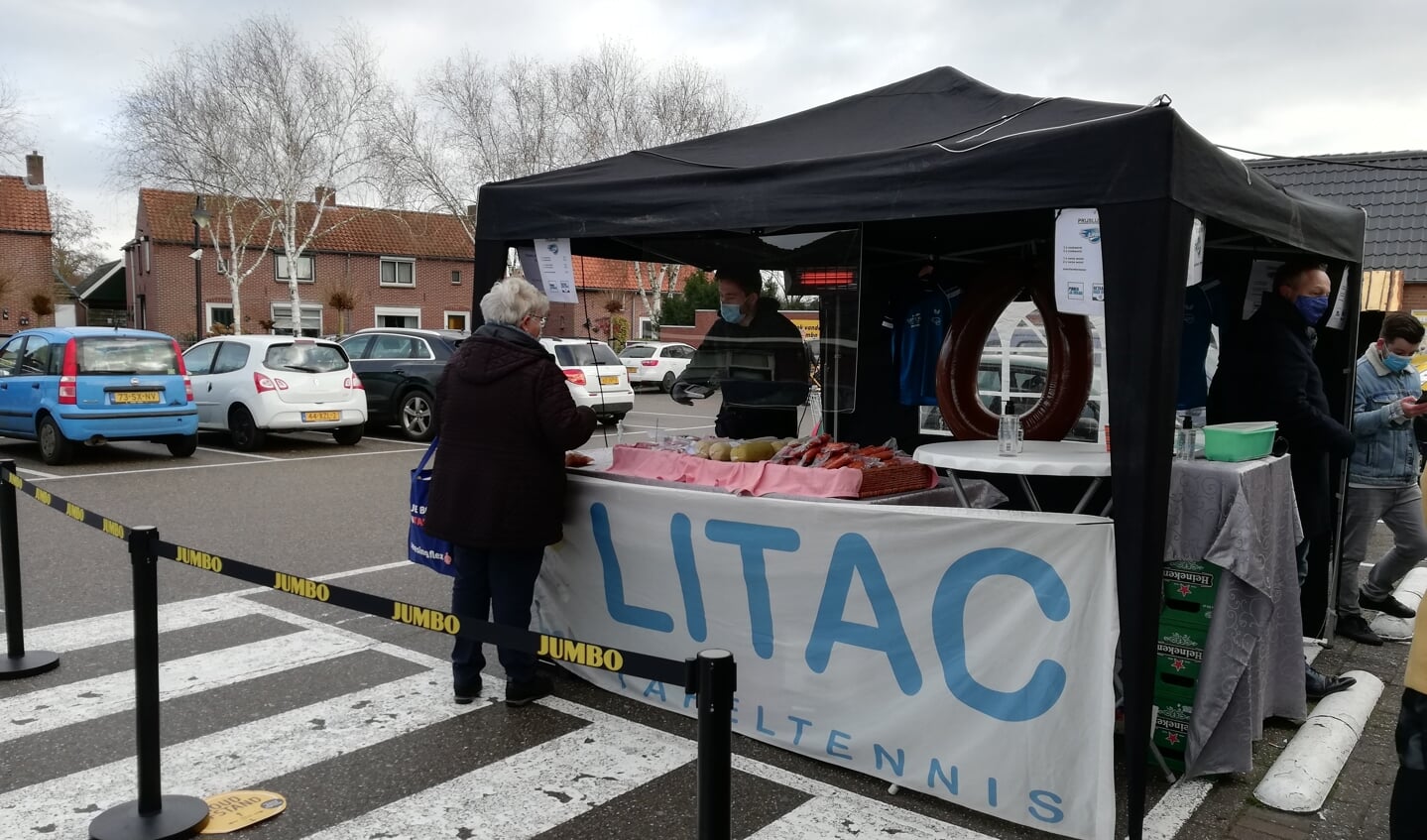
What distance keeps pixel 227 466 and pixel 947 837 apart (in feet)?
36.5

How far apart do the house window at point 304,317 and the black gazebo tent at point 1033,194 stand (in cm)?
3796

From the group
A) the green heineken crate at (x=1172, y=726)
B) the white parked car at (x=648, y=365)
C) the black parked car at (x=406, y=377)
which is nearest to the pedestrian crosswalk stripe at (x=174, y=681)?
the green heineken crate at (x=1172, y=726)

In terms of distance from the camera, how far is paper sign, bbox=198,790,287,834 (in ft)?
11.2

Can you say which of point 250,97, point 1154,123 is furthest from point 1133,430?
point 250,97

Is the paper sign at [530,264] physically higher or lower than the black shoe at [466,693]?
higher

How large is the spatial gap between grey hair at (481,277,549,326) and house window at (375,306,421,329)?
3990 cm

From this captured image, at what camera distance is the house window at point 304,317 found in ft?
130

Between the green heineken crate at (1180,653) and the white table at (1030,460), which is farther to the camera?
the green heineken crate at (1180,653)

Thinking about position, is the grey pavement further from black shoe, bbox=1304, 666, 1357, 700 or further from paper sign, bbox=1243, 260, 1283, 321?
paper sign, bbox=1243, 260, 1283, 321

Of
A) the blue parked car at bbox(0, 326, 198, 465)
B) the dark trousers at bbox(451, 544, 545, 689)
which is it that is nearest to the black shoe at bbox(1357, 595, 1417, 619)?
the dark trousers at bbox(451, 544, 545, 689)

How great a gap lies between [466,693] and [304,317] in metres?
39.3

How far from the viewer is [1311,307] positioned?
4.87 m

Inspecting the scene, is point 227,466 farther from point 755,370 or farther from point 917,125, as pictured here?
point 917,125

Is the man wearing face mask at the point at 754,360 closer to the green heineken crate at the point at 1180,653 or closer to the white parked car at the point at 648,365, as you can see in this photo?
the green heineken crate at the point at 1180,653
